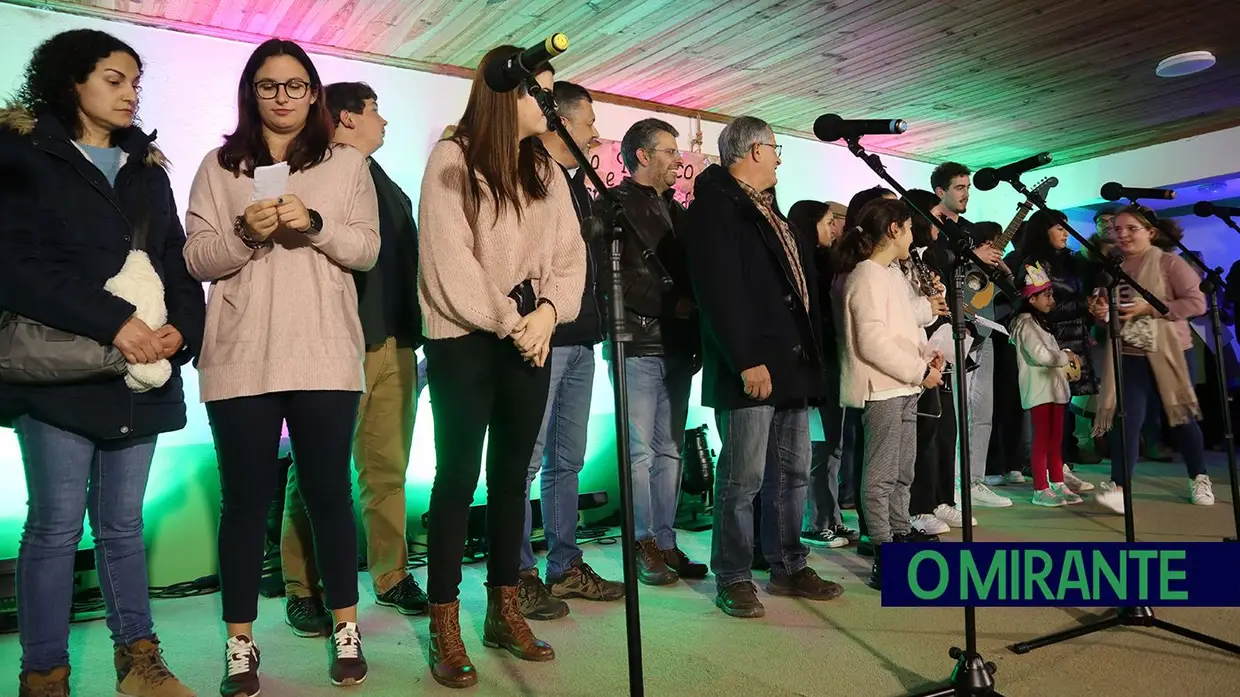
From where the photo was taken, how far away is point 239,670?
2.23 meters

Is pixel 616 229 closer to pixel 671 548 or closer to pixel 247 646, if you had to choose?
pixel 247 646

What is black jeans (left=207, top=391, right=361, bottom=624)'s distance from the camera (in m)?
2.15

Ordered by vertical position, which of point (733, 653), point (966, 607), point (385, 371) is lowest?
point (733, 653)

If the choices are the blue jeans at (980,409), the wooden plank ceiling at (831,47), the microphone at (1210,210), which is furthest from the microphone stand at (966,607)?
the blue jeans at (980,409)

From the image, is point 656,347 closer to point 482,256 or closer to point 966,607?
point 482,256

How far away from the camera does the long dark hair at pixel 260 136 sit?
7.31 ft

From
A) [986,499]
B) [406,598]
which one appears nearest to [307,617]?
[406,598]

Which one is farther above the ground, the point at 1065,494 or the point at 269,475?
the point at 269,475

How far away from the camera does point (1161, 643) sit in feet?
8.43

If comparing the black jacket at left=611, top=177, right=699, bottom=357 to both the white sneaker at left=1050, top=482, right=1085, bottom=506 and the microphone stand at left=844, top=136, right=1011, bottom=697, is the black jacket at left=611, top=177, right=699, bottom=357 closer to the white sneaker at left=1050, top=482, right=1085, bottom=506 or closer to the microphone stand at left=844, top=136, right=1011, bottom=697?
the microphone stand at left=844, top=136, right=1011, bottom=697

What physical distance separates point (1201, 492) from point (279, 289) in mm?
4944

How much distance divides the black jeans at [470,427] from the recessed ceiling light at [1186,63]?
5.07 metres

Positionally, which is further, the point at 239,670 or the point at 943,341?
the point at 943,341

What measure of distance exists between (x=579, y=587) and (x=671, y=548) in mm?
546
